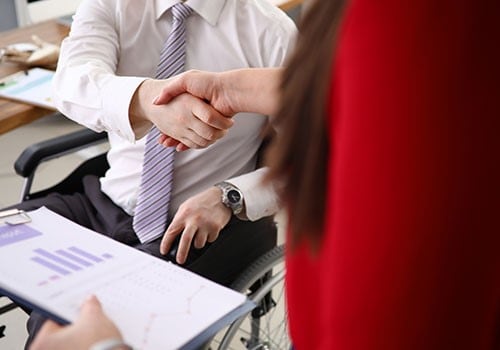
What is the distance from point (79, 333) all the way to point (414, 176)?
0.47 m

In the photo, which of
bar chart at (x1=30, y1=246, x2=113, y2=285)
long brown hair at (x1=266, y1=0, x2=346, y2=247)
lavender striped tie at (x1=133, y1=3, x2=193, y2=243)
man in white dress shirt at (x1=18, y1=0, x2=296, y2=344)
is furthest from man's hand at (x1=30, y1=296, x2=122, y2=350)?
lavender striped tie at (x1=133, y1=3, x2=193, y2=243)

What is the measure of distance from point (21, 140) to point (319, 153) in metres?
3.08

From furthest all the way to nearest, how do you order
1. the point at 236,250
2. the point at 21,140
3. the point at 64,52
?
the point at 21,140
the point at 64,52
the point at 236,250

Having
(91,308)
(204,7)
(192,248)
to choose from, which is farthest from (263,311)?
(91,308)

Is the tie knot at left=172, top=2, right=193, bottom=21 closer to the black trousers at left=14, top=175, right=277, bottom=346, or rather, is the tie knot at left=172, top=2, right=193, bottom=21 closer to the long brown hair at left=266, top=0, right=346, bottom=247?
the black trousers at left=14, top=175, right=277, bottom=346

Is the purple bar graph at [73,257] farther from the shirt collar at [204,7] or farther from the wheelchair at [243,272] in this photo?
the shirt collar at [204,7]

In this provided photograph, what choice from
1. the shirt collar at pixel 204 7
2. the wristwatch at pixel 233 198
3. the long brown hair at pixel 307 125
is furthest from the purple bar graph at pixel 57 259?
the shirt collar at pixel 204 7

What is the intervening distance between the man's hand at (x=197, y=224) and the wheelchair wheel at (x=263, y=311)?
130mm

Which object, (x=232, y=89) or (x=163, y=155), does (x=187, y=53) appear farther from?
(x=232, y=89)

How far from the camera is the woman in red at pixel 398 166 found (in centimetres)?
47

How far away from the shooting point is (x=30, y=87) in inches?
72.4

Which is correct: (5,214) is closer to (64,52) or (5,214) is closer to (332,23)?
(64,52)

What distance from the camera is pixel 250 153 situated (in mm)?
1596

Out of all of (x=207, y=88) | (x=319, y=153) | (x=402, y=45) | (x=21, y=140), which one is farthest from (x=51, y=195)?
(x=21, y=140)
